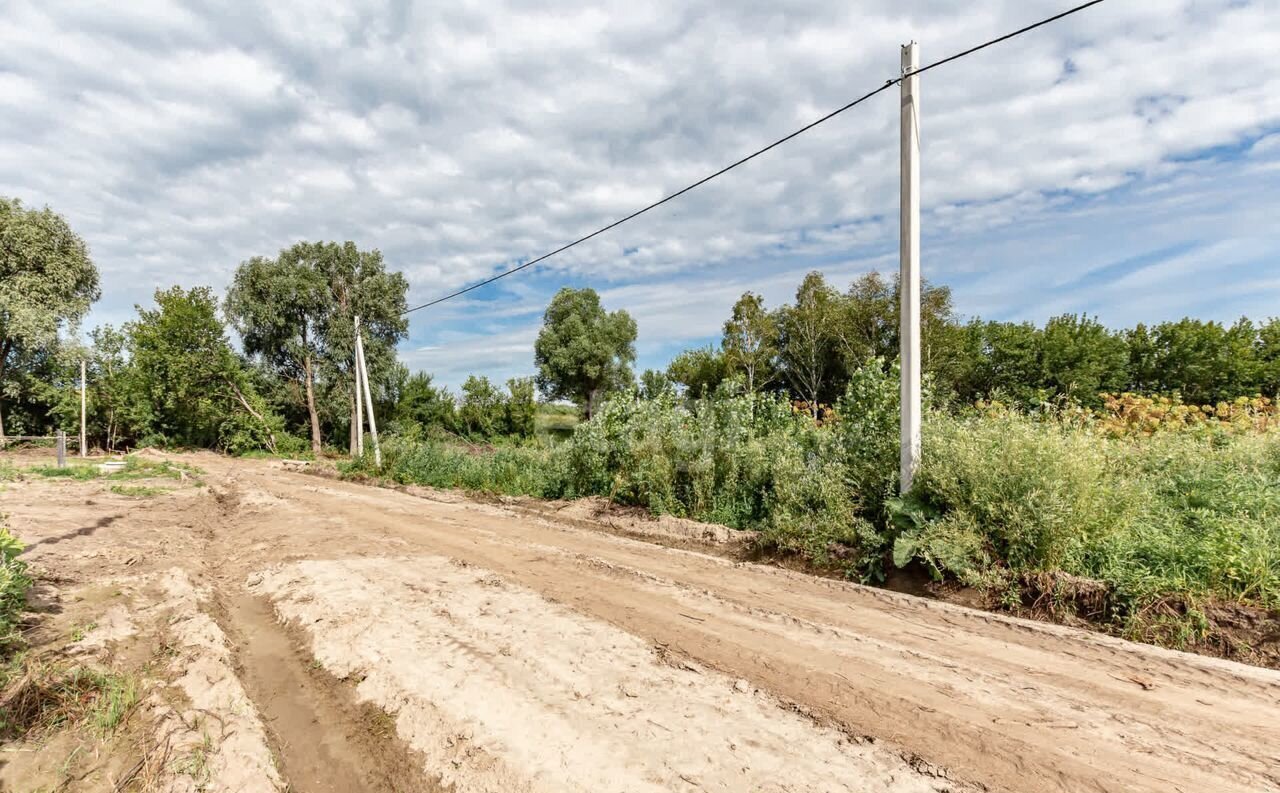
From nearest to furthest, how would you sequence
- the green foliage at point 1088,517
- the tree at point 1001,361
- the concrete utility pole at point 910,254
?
the green foliage at point 1088,517 → the concrete utility pole at point 910,254 → the tree at point 1001,361

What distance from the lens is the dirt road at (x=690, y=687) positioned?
2834 mm

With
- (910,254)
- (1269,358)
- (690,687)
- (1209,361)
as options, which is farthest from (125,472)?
(1269,358)

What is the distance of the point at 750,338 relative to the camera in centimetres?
3197

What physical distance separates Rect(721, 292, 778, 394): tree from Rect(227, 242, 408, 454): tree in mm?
17622

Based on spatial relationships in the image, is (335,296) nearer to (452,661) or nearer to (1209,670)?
(452,661)

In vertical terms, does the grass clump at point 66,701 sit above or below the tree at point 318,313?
below

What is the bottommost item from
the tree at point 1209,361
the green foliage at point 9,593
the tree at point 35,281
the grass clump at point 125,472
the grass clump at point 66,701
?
the grass clump at point 125,472

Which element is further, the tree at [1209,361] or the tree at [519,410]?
the tree at [519,410]

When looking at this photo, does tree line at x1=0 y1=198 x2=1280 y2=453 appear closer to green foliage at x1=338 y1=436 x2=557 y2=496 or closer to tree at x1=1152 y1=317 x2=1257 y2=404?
tree at x1=1152 y1=317 x2=1257 y2=404

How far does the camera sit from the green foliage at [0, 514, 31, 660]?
3902mm

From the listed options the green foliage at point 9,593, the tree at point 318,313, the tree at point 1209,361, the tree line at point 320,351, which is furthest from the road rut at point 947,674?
the tree at point 1209,361

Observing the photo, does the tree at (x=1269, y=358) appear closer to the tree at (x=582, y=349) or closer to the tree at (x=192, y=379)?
the tree at (x=582, y=349)

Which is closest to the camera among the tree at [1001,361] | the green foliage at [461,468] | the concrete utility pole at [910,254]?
the concrete utility pole at [910,254]

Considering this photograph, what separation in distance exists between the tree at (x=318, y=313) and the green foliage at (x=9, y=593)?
25.1 metres
